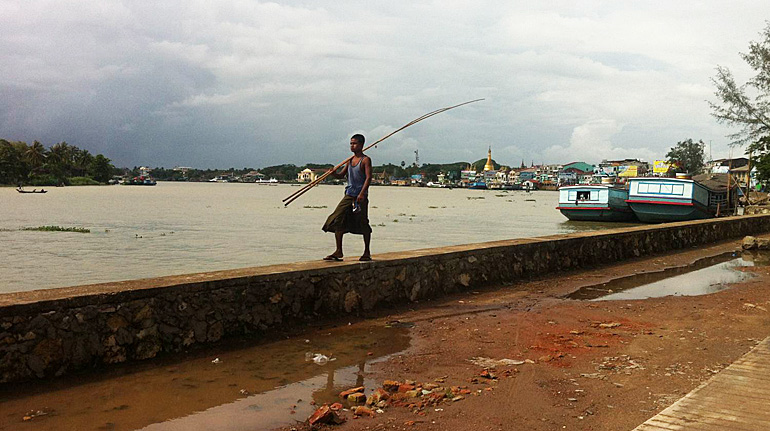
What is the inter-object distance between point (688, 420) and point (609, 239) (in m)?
9.24

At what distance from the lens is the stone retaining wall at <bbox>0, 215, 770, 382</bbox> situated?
4.66 metres

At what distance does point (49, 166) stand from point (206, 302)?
12828 cm

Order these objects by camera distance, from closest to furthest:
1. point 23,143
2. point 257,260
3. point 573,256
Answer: point 573,256
point 257,260
point 23,143

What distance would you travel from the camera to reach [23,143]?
112 m

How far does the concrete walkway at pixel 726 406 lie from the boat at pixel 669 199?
30.5m

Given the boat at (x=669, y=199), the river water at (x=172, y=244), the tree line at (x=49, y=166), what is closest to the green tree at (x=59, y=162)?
the tree line at (x=49, y=166)

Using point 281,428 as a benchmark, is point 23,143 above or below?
above

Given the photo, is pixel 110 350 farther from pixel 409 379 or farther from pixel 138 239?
pixel 138 239

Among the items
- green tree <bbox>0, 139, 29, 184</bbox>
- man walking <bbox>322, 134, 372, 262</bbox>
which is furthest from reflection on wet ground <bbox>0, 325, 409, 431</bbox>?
green tree <bbox>0, 139, 29, 184</bbox>

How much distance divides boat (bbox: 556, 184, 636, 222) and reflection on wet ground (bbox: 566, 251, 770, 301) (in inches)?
903

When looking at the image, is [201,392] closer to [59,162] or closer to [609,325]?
[609,325]

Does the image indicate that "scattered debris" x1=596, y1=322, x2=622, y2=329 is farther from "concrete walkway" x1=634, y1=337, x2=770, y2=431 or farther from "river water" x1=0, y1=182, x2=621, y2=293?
"river water" x1=0, y1=182, x2=621, y2=293

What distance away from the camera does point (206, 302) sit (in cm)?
570

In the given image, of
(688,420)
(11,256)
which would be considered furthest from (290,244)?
(688,420)
